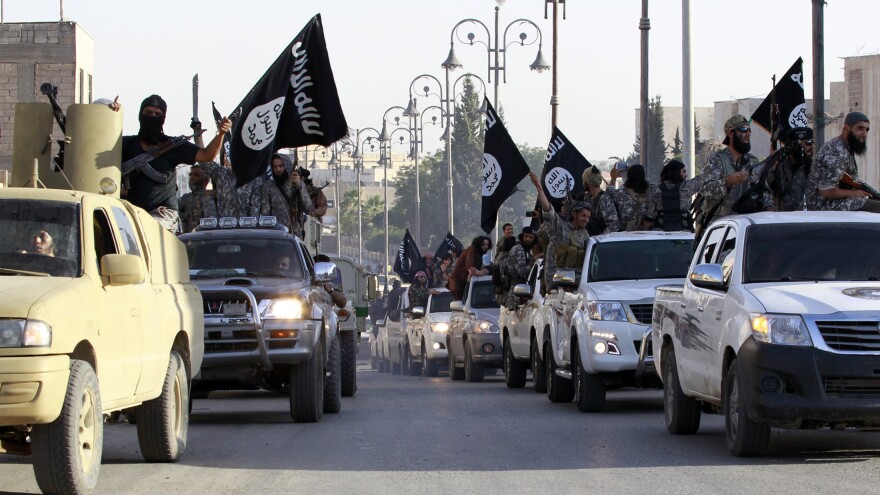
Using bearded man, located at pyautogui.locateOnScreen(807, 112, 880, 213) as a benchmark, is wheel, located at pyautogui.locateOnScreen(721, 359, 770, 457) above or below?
below

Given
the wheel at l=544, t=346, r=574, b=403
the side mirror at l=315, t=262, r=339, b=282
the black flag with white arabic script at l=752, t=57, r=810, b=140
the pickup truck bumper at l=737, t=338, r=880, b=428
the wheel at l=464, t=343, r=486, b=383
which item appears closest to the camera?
the pickup truck bumper at l=737, t=338, r=880, b=428

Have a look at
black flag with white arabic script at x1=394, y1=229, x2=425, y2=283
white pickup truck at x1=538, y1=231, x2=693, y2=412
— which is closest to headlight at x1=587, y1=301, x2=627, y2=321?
white pickup truck at x1=538, y1=231, x2=693, y2=412

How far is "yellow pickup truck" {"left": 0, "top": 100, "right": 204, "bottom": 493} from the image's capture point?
7.99 meters

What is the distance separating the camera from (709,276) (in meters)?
11.0

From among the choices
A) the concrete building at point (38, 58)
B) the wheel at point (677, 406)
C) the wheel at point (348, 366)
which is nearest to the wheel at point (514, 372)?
the wheel at point (348, 366)

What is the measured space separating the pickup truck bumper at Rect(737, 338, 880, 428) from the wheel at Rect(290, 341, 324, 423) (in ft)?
18.5

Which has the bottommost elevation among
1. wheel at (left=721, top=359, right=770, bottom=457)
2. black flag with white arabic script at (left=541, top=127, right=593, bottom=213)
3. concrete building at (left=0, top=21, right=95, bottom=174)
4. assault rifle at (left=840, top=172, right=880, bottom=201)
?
wheel at (left=721, top=359, right=770, bottom=457)

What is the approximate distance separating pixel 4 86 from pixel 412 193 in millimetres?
109816

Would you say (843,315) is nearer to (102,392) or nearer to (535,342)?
(102,392)

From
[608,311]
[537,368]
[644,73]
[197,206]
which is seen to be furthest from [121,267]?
[644,73]

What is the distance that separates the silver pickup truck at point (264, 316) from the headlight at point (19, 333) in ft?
19.8

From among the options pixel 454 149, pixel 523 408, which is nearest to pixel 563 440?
pixel 523 408

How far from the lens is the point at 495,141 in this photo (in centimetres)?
2656

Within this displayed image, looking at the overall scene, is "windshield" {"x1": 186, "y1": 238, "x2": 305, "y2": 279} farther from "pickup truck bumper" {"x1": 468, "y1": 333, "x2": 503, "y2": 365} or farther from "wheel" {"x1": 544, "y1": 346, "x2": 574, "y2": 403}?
"pickup truck bumper" {"x1": 468, "y1": 333, "x2": 503, "y2": 365}
